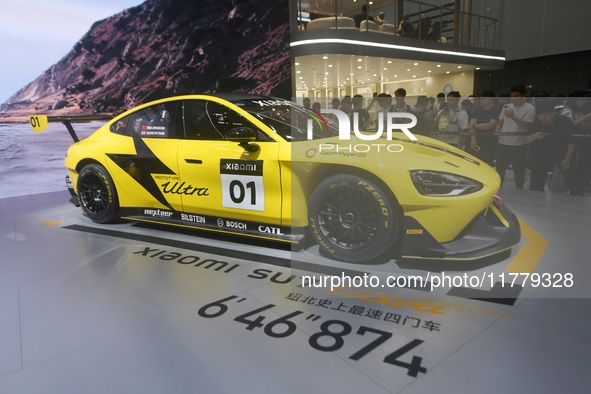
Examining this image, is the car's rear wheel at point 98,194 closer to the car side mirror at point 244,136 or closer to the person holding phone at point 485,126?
the car side mirror at point 244,136

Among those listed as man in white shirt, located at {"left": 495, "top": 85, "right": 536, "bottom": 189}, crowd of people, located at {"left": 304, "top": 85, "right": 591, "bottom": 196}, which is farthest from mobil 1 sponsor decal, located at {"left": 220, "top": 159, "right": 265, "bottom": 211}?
man in white shirt, located at {"left": 495, "top": 85, "right": 536, "bottom": 189}

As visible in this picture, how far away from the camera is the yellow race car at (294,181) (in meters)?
2.42

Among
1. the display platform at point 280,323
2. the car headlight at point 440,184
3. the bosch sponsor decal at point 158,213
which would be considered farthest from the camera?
the bosch sponsor decal at point 158,213

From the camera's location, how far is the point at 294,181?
2734 mm

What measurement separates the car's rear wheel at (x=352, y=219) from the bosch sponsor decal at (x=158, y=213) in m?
1.40

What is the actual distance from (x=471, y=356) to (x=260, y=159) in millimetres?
1780

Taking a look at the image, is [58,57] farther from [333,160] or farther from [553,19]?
[553,19]

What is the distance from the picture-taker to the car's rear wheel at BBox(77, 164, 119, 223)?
374cm

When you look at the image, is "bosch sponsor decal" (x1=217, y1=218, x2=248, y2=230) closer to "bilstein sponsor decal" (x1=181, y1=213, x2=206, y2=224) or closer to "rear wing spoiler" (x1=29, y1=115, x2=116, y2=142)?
"bilstein sponsor decal" (x1=181, y1=213, x2=206, y2=224)

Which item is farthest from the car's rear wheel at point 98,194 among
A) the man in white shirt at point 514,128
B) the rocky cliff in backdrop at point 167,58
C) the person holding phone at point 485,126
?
the man in white shirt at point 514,128

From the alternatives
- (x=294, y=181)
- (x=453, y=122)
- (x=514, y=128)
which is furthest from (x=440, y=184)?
(x=514, y=128)

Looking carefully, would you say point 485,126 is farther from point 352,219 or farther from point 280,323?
point 280,323

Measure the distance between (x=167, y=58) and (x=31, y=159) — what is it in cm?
304

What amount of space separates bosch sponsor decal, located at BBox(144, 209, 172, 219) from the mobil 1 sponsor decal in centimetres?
67
